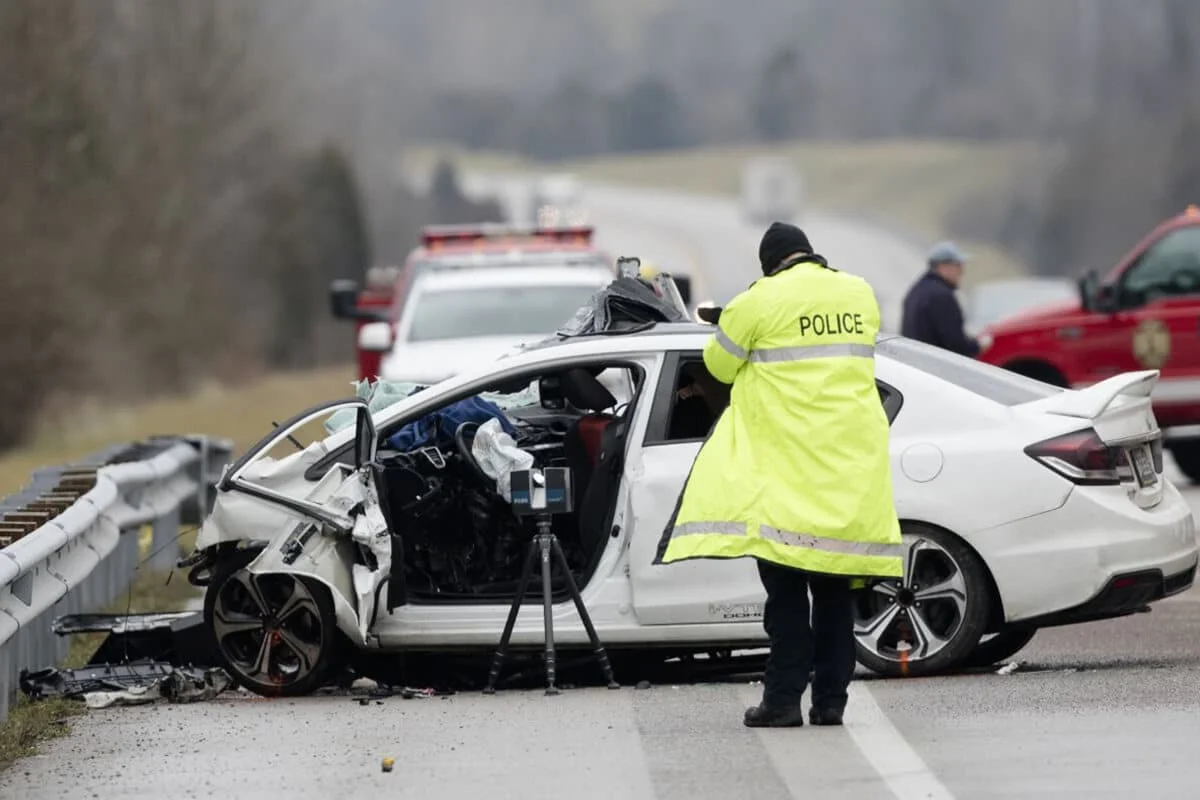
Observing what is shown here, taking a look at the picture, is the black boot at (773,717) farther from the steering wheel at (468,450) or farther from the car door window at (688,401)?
the steering wheel at (468,450)

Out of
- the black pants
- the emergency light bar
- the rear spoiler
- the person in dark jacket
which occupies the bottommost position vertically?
the black pants

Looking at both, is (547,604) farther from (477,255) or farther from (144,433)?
(144,433)

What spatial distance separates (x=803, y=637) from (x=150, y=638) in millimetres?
3196

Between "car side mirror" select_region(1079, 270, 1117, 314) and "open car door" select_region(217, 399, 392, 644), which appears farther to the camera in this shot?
"car side mirror" select_region(1079, 270, 1117, 314)

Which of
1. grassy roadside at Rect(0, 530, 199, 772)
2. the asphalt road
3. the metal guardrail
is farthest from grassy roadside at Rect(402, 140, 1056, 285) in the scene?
the asphalt road

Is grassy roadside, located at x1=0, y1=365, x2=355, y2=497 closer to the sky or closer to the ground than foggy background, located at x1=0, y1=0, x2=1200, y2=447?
closer to the ground

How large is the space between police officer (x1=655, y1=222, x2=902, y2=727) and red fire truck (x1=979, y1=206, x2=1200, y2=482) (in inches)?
409

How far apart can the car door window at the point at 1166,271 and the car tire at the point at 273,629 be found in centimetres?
1023

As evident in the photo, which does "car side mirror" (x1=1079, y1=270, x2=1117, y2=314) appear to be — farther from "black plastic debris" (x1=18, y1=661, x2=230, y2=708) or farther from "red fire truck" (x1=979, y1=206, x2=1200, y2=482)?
"black plastic debris" (x1=18, y1=661, x2=230, y2=708)

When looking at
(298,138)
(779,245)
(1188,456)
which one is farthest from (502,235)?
(298,138)

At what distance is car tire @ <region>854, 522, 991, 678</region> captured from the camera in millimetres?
9805

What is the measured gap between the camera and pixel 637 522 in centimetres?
985

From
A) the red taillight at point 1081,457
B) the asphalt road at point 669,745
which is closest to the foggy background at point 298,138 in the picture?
the asphalt road at point 669,745

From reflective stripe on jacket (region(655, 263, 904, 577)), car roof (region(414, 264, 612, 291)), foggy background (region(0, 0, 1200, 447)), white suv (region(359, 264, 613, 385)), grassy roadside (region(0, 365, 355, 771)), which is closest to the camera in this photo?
reflective stripe on jacket (region(655, 263, 904, 577))
